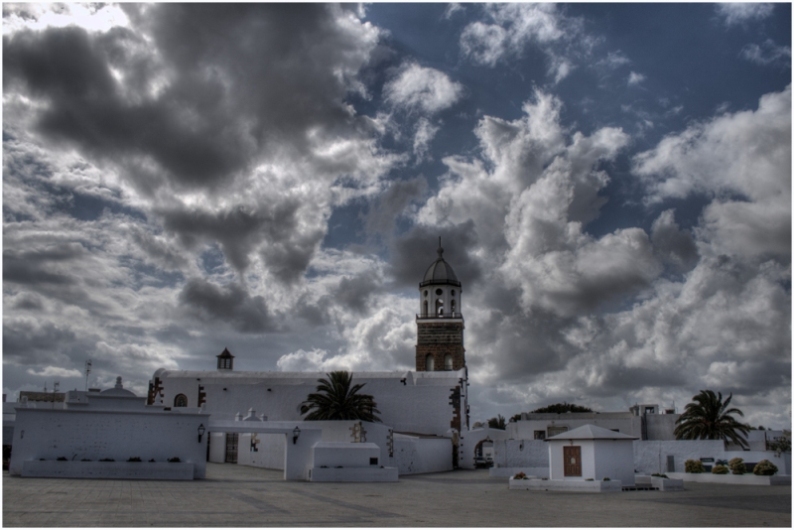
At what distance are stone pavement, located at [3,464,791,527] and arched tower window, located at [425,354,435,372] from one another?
25.3 metres

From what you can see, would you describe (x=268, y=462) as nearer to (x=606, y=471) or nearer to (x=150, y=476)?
(x=150, y=476)

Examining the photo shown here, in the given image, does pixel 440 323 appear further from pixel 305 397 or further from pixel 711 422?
pixel 711 422

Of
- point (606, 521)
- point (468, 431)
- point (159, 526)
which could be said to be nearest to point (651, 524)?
point (606, 521)

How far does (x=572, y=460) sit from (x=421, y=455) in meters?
13.5

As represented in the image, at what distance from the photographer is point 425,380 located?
1864 inches

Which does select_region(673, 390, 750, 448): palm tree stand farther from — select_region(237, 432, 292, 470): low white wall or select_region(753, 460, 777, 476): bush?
select_region(237, 432, 292, 470): low white wall

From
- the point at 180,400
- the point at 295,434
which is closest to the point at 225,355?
the point at 180,400

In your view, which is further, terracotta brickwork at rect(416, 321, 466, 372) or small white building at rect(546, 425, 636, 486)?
terracotta brickwork at rect(416, 321, 466, 372)

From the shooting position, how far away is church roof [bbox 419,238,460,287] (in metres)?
51.5

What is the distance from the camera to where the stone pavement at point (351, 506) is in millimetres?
14094

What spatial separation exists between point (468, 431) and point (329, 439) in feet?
42.8

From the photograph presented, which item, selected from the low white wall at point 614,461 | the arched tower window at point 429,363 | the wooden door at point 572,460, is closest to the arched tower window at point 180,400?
the arched tower window at point 429,363

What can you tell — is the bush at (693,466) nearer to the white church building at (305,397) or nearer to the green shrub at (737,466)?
the green shrub at (737,466)

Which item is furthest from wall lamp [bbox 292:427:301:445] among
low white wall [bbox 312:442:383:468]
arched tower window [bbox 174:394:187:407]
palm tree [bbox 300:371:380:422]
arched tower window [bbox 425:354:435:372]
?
arched tower window [bbox 425:354:435:372]
